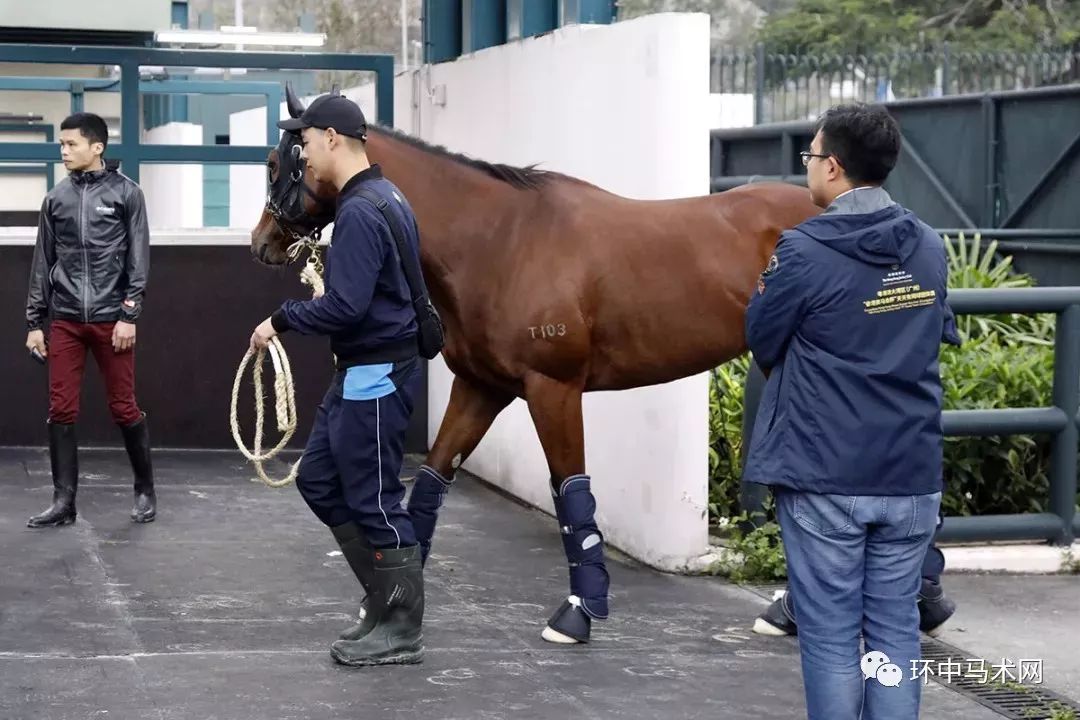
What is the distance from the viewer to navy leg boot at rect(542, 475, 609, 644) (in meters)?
6.04

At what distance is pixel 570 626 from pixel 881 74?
55.7ft

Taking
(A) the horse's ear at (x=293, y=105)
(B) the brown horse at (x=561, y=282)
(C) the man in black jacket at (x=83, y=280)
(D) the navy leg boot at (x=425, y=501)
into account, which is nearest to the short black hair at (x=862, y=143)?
(B) the brown horse at (x=561, y=282)

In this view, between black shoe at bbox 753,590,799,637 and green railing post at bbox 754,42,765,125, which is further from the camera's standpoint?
green railing post at bbox 754,42,765,125

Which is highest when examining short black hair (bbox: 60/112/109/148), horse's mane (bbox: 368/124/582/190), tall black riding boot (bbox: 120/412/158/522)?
short black hair (bbox: 60/112/109/148)

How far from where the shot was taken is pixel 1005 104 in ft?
43.7

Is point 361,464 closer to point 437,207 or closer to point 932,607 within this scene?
point 437,207

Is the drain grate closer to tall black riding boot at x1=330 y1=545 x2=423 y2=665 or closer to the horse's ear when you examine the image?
tall black riding boot at x1=330 y1=545 x2=423 y2=665

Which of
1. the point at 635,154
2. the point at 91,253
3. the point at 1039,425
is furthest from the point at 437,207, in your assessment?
the point at 1039,425

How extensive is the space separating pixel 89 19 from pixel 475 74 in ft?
22.3

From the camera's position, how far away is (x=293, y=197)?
19.3 ft

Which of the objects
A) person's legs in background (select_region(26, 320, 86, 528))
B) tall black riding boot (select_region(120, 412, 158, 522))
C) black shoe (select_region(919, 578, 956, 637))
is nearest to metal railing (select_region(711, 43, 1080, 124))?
tall black riding boot (select_region(120, 412, 158, 522))

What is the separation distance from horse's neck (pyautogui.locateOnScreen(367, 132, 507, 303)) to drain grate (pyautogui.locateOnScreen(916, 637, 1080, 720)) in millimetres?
2275

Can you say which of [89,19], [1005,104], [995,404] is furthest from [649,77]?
[89,19]

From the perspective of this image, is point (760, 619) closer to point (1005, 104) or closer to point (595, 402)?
point (595, 402)
